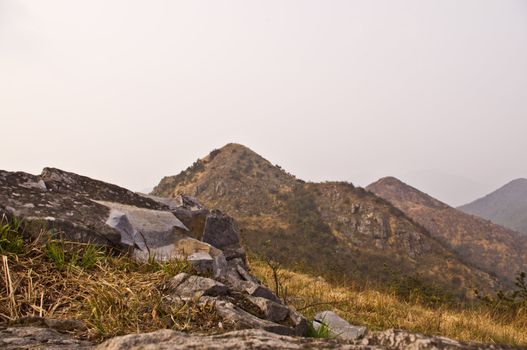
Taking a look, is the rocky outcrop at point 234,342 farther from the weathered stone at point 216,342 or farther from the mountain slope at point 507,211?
the mountain slope at point 507,211

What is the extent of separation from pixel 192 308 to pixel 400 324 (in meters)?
3.98

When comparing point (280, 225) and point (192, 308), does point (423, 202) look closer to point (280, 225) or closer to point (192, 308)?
point (280, 225)

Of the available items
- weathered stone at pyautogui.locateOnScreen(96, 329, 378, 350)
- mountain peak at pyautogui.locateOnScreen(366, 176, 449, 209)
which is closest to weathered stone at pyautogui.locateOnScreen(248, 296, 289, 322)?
weathered stone at pyautogui.locateOnScreen(96, 329, 378, 350)

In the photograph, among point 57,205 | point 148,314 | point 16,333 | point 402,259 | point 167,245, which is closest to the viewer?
point 16,333

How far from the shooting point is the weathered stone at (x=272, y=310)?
297 cm

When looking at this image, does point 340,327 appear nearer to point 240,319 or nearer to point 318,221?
point 240,319

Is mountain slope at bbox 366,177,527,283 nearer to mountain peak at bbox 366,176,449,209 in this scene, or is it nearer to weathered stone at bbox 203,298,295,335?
mountain peak at bbox 366,176,449,209

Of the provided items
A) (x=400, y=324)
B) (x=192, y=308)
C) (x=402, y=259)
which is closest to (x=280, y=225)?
(x=402, y=259)

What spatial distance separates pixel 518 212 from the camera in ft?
547

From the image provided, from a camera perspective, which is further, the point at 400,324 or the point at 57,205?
the point at 400,324

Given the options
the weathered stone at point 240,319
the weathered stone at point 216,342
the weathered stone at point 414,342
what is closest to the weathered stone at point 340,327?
the weathered stone at point 240,319

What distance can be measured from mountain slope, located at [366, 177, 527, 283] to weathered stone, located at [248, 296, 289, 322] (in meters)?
63.7

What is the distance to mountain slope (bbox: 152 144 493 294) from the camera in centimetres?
4338

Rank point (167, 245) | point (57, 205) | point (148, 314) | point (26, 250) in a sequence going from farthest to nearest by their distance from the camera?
point (167, 245) < point (57, 205) < point (26, 250) < point (148, 314)
